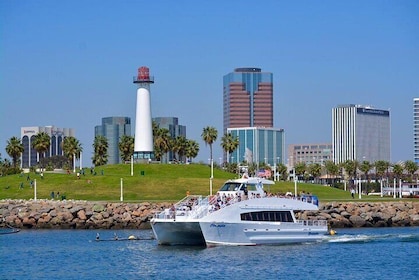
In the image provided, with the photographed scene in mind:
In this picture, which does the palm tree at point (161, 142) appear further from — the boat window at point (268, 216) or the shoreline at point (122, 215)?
the boat window at point (268, 216)

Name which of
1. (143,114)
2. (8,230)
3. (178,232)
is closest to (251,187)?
(178,232)

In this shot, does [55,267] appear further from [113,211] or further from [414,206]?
[414,206]

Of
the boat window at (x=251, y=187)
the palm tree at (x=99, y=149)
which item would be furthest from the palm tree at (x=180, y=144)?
the boat window at (x=251, y=187)

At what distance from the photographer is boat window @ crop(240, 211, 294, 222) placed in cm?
6203

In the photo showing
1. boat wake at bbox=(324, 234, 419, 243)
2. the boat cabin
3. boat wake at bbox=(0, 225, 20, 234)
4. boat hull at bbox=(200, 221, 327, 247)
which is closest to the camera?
boat hull at bbox=(200, 221, 327, 247)

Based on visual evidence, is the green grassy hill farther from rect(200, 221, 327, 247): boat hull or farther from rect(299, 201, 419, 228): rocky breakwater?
rect(200, 221, 327, 247): boat hull

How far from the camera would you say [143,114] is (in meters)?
136

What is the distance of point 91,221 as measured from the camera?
287ft

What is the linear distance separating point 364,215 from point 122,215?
75.1ft

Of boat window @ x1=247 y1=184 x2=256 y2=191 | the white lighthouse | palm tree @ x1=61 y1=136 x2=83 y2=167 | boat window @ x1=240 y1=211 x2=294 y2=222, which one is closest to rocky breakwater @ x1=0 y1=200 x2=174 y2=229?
boat window @ x1=247 y1=184 x2=256 y2=191

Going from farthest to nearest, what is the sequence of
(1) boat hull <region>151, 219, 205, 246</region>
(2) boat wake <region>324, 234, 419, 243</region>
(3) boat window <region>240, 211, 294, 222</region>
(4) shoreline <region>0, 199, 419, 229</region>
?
(4) shoreline <region>0, 199, 419, 229</region> < (2) boat wake <region>324, 234, 419, 243</region> < (3) boat window <region>240, 211, 294, 222</region> < (1) boat hull <region>151, 219, 205, 246</region>

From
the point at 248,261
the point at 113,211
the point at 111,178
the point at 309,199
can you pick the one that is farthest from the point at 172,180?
the point at 248,261

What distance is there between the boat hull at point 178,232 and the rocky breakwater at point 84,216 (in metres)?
21.3

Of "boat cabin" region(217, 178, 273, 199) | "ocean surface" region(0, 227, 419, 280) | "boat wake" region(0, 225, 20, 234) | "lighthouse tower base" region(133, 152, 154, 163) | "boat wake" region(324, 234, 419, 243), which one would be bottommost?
"boat wake" region(0, 225, 20, 234)
